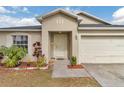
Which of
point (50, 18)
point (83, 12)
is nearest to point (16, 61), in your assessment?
point (50, 18)

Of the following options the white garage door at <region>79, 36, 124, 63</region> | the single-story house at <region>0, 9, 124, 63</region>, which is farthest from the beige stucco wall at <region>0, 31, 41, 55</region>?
the white garage door at <region>79, 36, 124, 63</region>

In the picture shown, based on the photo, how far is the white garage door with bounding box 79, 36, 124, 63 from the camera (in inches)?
604

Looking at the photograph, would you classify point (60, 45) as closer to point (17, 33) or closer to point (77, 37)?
point (77, 37)

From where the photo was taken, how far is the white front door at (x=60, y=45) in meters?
17.2

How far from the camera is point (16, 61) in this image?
1354 centimetres

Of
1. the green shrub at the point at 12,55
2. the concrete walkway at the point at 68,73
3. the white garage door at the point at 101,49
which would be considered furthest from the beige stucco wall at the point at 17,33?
the concrete walkway at the point at 68,73

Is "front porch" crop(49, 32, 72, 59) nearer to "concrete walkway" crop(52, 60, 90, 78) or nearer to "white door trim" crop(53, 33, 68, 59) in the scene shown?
"white door trim" crop(53, 33, 68, 59)

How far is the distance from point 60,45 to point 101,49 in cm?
384

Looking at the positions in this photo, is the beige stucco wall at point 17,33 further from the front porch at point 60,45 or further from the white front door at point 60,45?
the white front door at point 60,45

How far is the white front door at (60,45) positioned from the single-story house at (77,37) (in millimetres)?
1860
